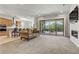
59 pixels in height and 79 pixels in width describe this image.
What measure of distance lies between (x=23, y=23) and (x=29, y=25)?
13.7 inches

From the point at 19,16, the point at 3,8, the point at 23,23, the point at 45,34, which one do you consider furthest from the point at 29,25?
the point at 3,8

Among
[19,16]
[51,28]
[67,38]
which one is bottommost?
[67,38]

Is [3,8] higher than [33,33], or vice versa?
[3,8]

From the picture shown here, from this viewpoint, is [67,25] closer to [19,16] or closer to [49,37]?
[49,37]

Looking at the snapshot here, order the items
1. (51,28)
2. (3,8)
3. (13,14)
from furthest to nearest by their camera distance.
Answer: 1. (51,28)
2. (13,14)
3. (3,8)

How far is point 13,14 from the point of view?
4672mm
